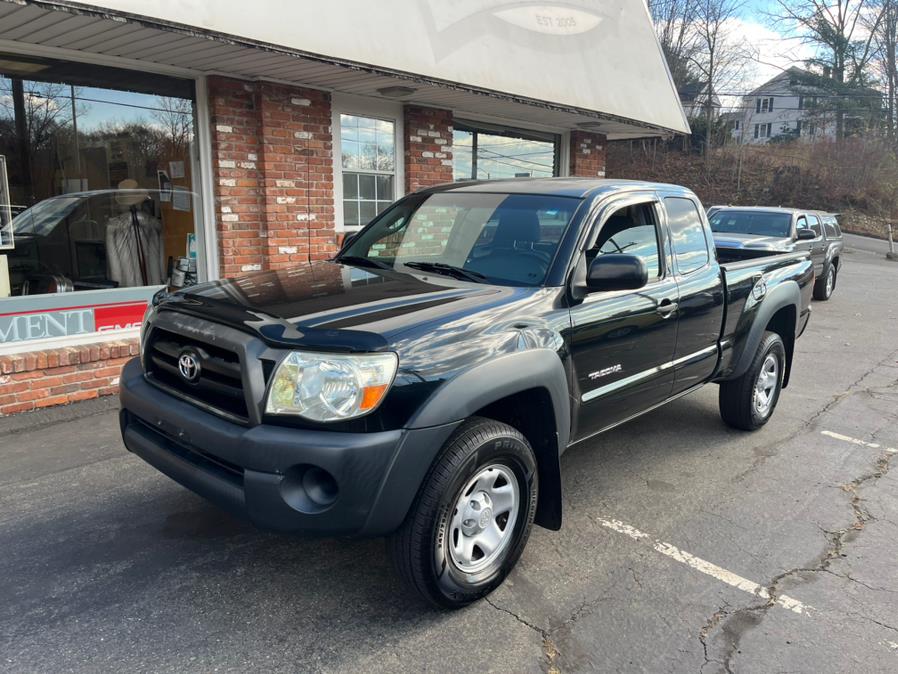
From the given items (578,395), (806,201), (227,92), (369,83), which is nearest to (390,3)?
(369,83)

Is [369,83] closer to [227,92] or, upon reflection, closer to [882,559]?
Result: [227,92]

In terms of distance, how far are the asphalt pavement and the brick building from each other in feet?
5.65

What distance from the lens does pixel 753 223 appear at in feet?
44.5

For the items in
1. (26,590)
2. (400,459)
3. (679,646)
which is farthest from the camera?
(26,590)

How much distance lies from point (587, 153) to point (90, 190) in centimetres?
829

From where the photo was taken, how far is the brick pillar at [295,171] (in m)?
7.07

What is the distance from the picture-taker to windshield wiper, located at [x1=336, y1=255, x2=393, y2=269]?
12.9 ft

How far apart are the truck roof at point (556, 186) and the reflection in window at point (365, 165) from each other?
4170mm

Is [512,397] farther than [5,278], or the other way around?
[5,278]

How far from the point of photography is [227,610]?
2951mm

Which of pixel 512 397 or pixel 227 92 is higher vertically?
pixel 227 92

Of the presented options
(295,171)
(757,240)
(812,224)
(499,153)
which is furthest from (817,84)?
(295,171)

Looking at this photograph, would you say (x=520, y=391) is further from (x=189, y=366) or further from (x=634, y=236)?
(x=634, y=236)

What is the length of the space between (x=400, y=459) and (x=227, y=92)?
216 inches
